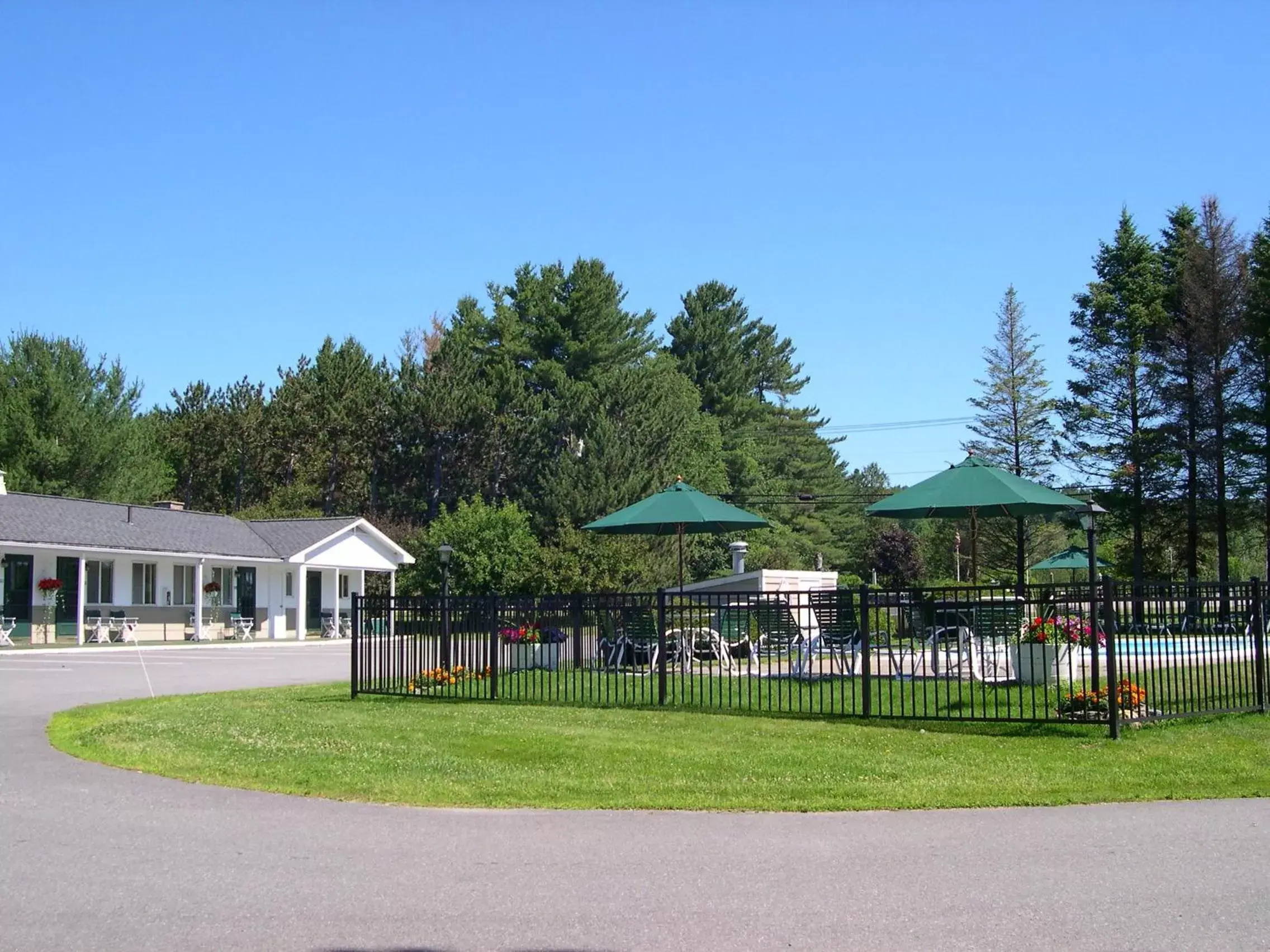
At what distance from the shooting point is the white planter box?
15469 millimetres

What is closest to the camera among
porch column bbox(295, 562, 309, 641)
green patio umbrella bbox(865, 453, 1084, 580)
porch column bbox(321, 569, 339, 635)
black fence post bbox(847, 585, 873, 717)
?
black fence post bbox(847, 585, 873, 717)

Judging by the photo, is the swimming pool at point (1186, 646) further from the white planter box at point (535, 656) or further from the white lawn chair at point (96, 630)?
the white lawn chair at point (96, 630)

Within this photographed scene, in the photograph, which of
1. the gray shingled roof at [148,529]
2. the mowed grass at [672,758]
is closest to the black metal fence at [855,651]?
the mowed grass at [672,758]

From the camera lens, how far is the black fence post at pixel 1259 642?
1237 cm

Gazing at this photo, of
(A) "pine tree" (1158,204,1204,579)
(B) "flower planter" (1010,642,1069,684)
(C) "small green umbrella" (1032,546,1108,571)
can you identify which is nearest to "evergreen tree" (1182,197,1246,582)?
(A) "pine tree" (1158,204,1204,579)

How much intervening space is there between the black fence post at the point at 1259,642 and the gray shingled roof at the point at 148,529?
30445 millimetres

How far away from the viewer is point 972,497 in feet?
57.5

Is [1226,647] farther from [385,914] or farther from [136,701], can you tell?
[136,701]

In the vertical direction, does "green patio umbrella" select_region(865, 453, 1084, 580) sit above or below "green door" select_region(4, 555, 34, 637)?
above

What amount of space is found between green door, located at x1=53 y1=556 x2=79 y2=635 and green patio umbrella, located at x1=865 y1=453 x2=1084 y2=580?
26076 mm

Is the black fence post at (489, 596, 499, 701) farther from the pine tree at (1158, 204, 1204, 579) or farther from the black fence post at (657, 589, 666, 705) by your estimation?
the pine tree at (1158, 204, 1204, 579)

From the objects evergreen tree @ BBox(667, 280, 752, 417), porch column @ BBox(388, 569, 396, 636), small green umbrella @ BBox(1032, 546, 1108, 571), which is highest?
evergreen tree @ BBox(667, 280, 752, 417)

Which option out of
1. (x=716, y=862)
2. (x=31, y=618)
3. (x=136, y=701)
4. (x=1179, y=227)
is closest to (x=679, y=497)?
(x=136, y=701)

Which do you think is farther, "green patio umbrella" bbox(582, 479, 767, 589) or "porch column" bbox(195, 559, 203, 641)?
"porch column" bbox(195, 559, 203, 641)
